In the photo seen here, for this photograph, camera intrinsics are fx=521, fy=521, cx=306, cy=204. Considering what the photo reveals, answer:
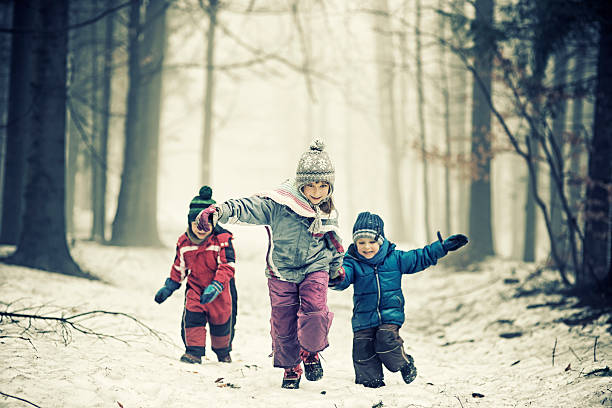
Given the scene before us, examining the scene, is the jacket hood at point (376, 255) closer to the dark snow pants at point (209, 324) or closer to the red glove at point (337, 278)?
the red glove at point (337, 278)

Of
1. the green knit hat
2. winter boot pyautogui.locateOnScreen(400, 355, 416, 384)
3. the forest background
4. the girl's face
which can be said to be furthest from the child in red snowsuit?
the forest background

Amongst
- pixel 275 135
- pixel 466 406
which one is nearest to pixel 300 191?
pixel 466 406

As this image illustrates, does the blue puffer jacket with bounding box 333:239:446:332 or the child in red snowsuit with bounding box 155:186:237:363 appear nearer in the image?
the blue puffer jacket with bounding box 333:239:446:332

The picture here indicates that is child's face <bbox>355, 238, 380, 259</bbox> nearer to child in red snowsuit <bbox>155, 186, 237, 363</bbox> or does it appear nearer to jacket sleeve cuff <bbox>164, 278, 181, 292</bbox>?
child in red snowsuit <bbox>155, 186, 237, 363</bbox>

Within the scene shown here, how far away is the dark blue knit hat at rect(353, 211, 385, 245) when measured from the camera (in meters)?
4.35

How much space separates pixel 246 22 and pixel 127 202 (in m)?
5.34

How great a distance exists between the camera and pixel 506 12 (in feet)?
28.9

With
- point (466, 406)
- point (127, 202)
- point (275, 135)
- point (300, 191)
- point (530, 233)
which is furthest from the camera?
point (275, 135)

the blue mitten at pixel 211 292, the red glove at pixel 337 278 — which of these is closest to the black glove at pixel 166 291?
the blue mitten at pixel 211 292

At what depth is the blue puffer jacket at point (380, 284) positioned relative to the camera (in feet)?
14.4

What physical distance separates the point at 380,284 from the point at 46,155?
20.5ft

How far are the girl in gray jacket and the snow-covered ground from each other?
0.35 m

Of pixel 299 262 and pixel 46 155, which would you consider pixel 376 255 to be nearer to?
pixel 299 262

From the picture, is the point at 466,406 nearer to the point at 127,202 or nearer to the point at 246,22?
the point at 127,202
